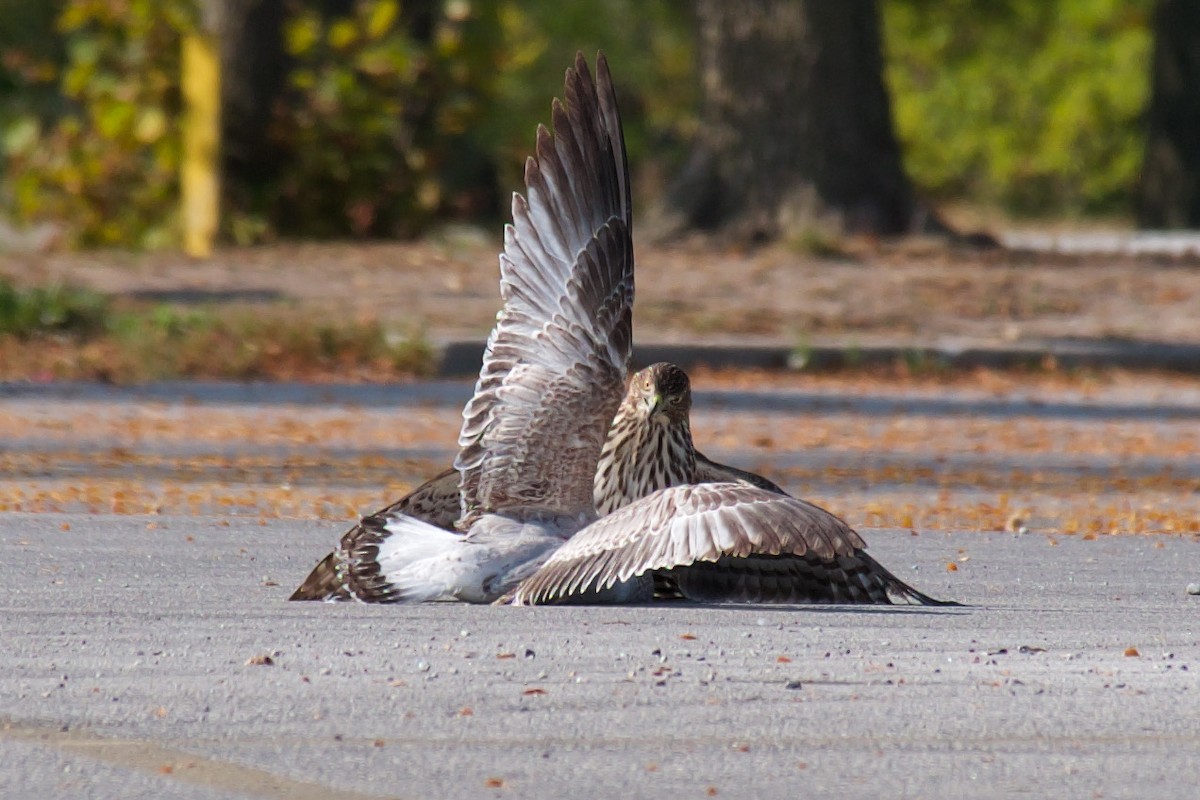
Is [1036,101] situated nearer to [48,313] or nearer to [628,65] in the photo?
[628,65]

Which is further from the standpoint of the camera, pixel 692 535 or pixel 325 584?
pixel 325 584

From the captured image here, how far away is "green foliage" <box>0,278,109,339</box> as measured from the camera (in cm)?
1430

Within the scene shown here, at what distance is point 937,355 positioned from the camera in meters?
14.6

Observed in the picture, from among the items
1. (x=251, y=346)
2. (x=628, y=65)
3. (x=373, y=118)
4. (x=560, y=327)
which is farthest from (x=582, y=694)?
(x=628, y=65)

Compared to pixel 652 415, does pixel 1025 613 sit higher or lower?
lower

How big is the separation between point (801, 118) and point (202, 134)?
5.22 m

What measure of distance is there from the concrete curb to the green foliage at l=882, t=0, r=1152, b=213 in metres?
27.2

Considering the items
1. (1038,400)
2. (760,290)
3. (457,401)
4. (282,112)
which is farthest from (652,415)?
(282,112)

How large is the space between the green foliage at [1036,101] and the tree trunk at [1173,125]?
1280cm

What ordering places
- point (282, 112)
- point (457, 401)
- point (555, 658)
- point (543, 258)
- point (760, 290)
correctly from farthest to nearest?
point (282, 112), point (760, 290), point (457, 401), point (543, 258), point (555, 658)

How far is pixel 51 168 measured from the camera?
20.1m

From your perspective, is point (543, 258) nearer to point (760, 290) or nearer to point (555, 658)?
point (555, 658)

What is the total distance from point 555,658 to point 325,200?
1454 cm

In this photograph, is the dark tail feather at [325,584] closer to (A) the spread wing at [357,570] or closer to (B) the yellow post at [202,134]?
(A) the spread wing at [357,570]
